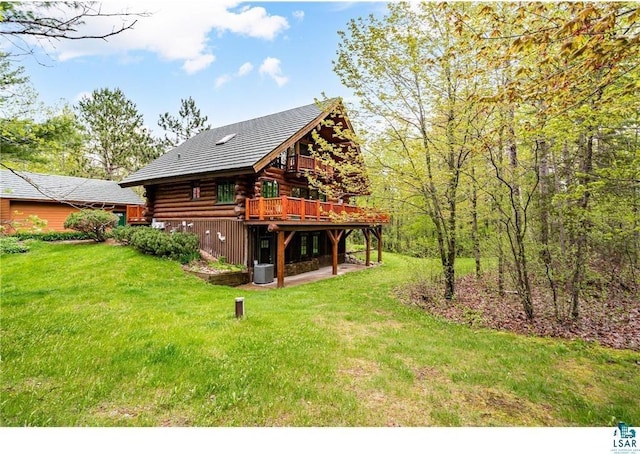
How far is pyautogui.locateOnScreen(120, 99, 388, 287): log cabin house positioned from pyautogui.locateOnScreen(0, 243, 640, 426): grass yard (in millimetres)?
4405

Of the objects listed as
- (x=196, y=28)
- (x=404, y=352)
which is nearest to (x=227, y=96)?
(x=196, y=28)

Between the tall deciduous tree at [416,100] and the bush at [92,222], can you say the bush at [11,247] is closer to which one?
the bush at [92,222]

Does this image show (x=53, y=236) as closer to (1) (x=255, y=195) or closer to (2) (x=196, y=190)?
(2) (x=196, y=190)

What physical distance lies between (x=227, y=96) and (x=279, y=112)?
9.41 meters

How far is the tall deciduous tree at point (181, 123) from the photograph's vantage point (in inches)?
1133

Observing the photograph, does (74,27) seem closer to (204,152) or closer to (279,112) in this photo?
(204,152)

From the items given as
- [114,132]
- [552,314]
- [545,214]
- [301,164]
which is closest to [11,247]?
[301,164]

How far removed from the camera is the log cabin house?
443 inches

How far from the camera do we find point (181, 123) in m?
29.2

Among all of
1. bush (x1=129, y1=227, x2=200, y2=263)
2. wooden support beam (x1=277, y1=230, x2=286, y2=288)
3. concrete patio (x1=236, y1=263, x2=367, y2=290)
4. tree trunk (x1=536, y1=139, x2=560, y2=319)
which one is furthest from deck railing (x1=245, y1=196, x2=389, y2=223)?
tree trunk (x1=536, y1=139, x2=560, y2=319)

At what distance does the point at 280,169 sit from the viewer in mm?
13930

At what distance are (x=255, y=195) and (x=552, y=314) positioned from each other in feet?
32.9

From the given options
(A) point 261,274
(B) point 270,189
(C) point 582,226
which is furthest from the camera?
(B) point 270,189

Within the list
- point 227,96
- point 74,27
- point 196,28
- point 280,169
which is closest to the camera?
point 74,27
